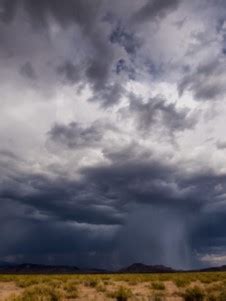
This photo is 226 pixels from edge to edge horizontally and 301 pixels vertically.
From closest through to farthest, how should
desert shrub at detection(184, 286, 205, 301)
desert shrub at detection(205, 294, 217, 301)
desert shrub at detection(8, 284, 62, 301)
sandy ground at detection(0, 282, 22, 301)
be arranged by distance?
desert shrub at detection(8, 284, 62, 301)
desert shrub at detection(205, 294, 217, 301)
desert shrub at detection(184, 286, 205, 301)
sandy ground at detection(0, 282, 22, 301)

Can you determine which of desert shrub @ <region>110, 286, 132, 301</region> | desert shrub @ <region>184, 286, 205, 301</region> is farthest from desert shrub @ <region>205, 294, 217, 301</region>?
desert shrub @ <region>110, 286, 132, 301</region>

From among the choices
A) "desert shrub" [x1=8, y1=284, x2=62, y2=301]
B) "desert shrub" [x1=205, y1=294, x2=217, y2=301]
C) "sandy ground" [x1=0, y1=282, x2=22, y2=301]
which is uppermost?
"sandy ground" [x1=0, y1=282, x2=22, y2=301]

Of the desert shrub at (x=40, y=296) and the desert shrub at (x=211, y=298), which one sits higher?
the desert shrub at (x=40, y=296)

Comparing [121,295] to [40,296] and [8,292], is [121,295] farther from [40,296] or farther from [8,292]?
[8,292]

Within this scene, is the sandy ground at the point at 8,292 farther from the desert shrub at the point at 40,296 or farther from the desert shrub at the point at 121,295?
the desert shrub at the point at 121,295

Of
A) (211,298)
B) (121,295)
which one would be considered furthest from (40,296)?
(211,298)

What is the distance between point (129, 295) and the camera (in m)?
25.0

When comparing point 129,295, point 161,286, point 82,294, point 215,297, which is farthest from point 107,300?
point 161,286

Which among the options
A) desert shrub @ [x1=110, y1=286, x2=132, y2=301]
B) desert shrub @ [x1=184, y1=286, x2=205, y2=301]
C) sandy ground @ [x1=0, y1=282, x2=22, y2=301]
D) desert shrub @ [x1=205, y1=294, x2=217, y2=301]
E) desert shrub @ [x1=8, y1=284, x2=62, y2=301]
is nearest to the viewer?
desert shrub @ [x1=8, y1=284, x2=62, y2=301]

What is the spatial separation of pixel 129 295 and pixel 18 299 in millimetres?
7391

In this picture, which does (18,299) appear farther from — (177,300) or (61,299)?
(177,300)

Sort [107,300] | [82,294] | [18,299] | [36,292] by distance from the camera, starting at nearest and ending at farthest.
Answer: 1. [18,299]
2. [107,300]
3. [36,292]
4. [82,294]

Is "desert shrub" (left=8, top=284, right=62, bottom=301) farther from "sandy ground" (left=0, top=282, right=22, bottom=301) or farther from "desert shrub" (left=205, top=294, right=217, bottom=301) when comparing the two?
"desert shrub" (left=205, top=294, right=217, bottom=301)

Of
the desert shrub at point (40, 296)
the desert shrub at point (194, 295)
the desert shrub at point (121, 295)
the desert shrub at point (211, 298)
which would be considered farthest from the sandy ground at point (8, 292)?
the desert shrub at point (211, 298)
